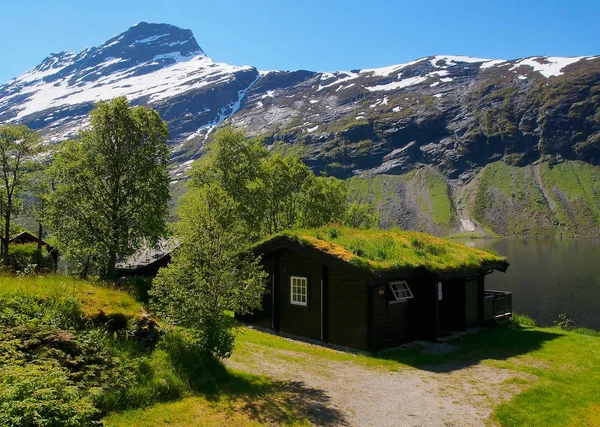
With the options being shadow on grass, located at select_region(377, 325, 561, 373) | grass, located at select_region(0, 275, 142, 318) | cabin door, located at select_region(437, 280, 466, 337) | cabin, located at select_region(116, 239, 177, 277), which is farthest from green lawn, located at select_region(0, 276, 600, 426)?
cabin, located at select_region(116, 239, 177, 277)

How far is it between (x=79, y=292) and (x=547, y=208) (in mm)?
207904

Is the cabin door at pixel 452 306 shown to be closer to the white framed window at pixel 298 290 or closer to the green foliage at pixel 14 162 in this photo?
the white framed window at pixel 298 290

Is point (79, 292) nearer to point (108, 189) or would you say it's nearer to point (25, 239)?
point (108, 189)

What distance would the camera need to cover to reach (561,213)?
183750 mm

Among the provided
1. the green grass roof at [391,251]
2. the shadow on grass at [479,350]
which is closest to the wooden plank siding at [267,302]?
the green grass roof at [391,251]

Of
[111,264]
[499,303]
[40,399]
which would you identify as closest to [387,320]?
[499,303]

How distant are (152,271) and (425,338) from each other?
85.4 ft

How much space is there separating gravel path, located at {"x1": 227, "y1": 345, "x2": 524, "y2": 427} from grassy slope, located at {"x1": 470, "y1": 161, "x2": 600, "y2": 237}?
181 metres

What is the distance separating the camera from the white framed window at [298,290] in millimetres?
20431

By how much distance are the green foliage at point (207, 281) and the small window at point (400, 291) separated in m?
7.18

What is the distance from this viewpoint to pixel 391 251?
19.5 m

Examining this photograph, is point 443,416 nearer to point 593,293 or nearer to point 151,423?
point 151,423

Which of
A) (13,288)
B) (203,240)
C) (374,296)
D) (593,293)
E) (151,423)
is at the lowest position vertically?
(593,293)

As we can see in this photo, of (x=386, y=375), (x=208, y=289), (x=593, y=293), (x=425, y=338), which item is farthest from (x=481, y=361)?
(x=593, y=293)
